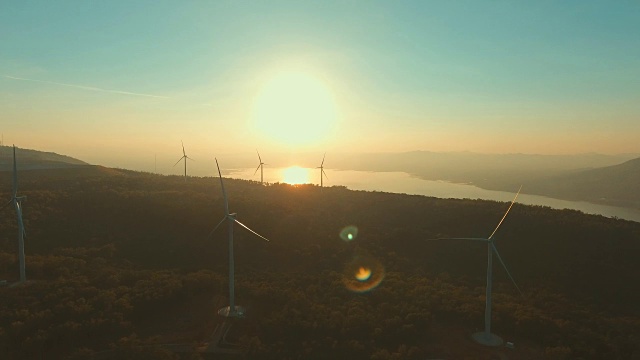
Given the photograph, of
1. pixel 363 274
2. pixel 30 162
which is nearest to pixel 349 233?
pixel 363 274

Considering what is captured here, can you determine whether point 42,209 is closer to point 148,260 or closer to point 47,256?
point 47,256

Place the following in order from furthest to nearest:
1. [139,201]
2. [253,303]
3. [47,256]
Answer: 1. [139,201]
2. [47,256]
3. [253,303]

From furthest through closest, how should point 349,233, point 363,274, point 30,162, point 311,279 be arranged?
point 30,162 < point 349,233 < point 363,274 < point 311,279

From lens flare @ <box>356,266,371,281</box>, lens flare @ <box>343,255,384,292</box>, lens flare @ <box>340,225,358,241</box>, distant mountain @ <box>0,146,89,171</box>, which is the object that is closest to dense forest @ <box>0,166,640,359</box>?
lens flare @ <box>343,255,384,292</box>

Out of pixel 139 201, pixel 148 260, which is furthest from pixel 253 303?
pixel 139 201

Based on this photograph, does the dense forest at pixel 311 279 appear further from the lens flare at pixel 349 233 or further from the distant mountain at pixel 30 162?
the distant mountain at pixel 30 162

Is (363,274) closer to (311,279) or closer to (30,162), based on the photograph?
(311,279)

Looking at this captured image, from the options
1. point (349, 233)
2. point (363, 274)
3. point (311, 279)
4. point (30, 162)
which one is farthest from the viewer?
point (30, 162)
